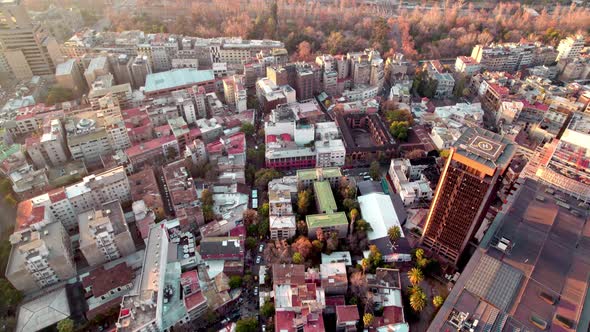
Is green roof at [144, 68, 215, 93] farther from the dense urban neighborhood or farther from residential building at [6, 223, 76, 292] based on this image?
residential building at [6, 223, 76, 292]

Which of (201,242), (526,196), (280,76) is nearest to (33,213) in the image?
(201,242)

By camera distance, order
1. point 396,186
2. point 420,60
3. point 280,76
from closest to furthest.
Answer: point 396,186 < point 280,76 < point 420,60

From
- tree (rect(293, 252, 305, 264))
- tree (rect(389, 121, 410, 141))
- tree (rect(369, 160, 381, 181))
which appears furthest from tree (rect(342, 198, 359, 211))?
tree (rect(389, 121, 410, 141))

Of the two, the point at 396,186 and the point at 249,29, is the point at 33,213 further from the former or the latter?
the point at 249,29

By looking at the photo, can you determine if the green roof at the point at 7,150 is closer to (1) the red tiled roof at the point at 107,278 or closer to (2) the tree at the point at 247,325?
(1) the red tiled roof at the point at 107,278

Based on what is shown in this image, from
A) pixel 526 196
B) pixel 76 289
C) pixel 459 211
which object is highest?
pixel 459 211

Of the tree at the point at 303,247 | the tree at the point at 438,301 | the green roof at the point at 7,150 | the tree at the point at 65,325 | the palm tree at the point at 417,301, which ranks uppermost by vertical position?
the green roof at the point at 7,150

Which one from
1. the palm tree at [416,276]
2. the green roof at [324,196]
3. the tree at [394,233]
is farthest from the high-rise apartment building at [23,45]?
the palm tree at [416,276]
